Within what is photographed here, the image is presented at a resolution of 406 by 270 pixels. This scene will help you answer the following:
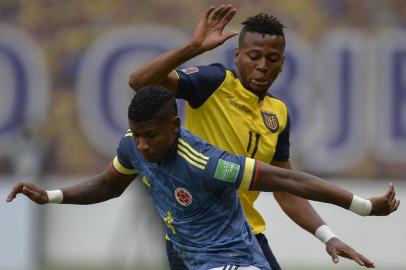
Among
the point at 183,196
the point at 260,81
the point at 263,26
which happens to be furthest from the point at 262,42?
the point at 183,196

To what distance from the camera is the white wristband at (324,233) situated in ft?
23.2

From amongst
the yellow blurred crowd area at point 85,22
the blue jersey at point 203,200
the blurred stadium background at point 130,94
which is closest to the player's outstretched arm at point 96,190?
the blue jersey at point 203,200

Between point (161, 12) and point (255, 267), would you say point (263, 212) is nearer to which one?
point (161, 12)

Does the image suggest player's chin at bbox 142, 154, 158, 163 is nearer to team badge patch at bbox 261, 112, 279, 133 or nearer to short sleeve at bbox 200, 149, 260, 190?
short sleeve at bbox 200, 149, 260, 190

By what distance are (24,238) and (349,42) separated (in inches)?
216

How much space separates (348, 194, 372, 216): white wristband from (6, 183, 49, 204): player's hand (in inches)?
71.5

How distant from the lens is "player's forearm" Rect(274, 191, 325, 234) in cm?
742

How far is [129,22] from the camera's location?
17062 millimetres

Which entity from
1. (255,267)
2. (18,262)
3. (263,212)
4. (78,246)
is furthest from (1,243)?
(255,267)

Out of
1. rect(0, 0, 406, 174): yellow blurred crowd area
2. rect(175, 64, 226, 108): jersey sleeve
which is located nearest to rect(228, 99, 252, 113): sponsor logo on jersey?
rect(175, 64, 226, 108): jersey sleeve

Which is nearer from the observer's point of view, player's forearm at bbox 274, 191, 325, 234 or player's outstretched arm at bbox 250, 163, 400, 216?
player's outstretched arm at bbox 250, 163, 400, 216

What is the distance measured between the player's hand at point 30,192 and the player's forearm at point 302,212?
1645 mm

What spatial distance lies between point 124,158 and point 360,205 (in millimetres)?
1400

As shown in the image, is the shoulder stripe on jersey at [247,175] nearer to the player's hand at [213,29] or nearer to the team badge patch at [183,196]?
the team badge patch at [183,196]
